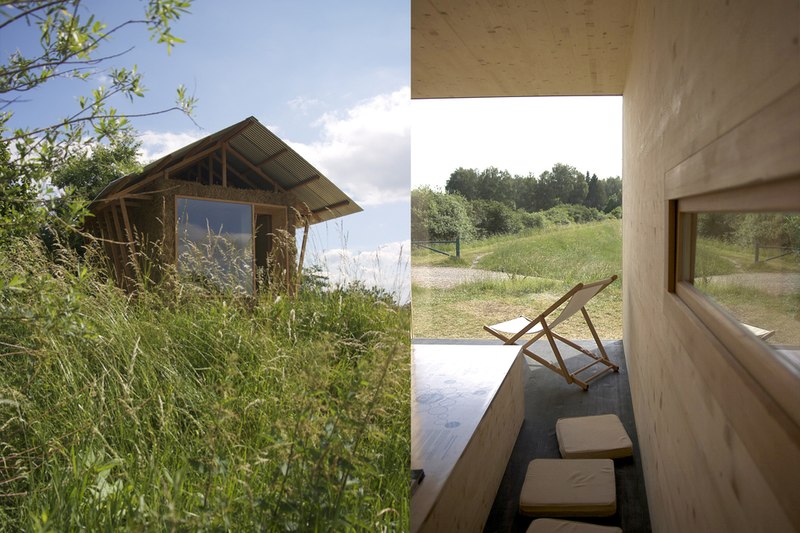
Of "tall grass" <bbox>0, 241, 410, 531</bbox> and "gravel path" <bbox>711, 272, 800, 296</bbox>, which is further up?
"gravel path" <bbox>711, 272, 800, 296</bbox>

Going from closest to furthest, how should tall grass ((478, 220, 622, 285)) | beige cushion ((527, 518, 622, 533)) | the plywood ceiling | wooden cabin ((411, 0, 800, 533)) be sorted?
wooden cabin ((411, 0, 800, 533)) → beige cushion ((527, 518, 622, 533)) → the plywood ceiling → tall grass ((478, 220, 622, 285))

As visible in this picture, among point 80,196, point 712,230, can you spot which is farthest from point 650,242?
point 80,196

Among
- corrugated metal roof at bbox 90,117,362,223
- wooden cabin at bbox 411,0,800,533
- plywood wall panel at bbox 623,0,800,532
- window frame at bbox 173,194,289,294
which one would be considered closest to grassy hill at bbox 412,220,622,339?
wooden cabin at bbox 411,0,800,533

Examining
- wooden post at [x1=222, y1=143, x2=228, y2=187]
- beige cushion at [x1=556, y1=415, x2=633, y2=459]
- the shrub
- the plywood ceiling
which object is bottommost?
beige cushion at [x1=556, y1=415, x2=633, y2=459]

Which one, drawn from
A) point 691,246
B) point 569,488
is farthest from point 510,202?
point 691,246

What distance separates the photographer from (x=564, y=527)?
2496mm

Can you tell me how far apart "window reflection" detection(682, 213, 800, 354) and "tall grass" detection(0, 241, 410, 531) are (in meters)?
0.66

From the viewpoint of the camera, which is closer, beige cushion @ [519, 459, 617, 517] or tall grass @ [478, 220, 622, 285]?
beige cushion @ [519, 459, 617, 517]

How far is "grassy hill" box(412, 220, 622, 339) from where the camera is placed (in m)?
8.73

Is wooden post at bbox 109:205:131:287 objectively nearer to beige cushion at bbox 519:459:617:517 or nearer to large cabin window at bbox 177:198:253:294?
large cabin window at bbox 177:198:253:294

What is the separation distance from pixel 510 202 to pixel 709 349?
8.07m

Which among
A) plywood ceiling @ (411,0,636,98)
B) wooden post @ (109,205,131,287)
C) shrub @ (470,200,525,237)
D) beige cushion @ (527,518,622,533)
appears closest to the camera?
wooden post @ (109,205,131,287)

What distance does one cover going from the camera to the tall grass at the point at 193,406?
91 centimetres

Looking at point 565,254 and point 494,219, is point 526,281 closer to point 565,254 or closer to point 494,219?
point 565,254
